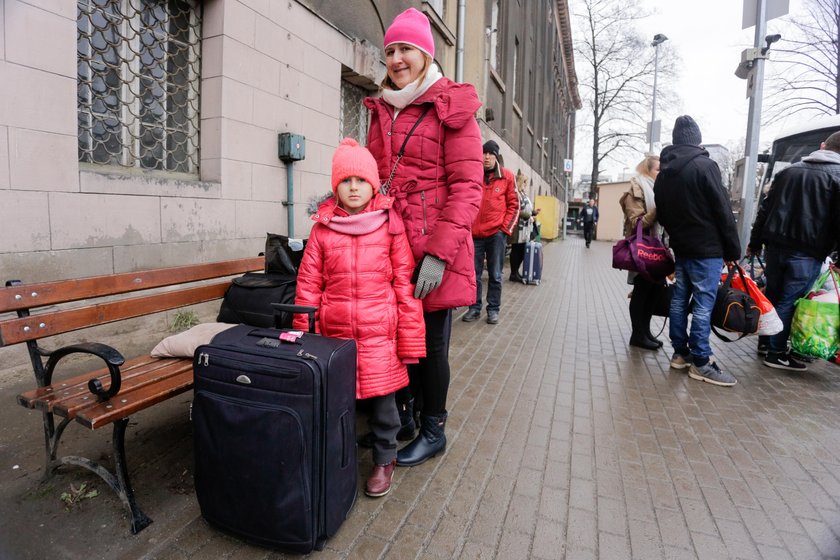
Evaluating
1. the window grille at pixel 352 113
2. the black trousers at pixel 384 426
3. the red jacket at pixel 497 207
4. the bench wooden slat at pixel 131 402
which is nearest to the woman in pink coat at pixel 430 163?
the black trousers at pixel 384 426

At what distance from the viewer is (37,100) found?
323cm

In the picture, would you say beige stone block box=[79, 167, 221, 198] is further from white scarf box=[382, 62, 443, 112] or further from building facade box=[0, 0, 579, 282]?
white scarf box=[382, 62, 443, 112]

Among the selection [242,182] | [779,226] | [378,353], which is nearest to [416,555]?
[378,353]

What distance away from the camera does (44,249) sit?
10.9 ft

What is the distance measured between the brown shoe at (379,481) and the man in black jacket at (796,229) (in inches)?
161

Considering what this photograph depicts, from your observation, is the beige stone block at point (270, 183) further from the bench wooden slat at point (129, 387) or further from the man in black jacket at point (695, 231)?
the man in black jacket at point (695, 231)

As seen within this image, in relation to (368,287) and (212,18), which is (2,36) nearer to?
(212,18)

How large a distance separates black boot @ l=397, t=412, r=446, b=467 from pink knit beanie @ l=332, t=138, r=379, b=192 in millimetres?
1298

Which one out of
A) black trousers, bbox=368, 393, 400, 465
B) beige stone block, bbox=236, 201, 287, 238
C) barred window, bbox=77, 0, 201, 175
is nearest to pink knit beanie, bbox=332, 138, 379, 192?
black trousers, bbox=368, 393, 400, 465

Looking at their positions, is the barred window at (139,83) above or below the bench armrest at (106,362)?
above

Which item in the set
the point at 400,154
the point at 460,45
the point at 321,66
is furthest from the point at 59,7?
the point at 460,45

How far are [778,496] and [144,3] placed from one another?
5482mm

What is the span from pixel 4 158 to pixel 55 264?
A: 725 mm

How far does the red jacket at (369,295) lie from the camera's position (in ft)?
7.43
